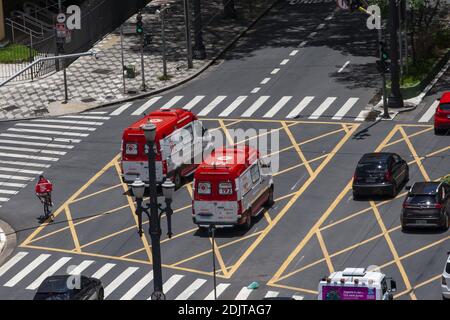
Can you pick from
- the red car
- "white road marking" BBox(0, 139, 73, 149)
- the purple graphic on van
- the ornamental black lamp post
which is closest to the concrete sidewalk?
"white road marking" BBox(0, 139, 73, 149)

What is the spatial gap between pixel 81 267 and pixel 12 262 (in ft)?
10.9

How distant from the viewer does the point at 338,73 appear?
2650 inches

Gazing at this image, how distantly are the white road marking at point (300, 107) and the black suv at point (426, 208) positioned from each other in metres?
17.0

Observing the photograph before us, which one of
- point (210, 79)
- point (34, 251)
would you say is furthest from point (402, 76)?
point (34, 251)

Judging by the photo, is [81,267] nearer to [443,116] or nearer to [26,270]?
[26,270]

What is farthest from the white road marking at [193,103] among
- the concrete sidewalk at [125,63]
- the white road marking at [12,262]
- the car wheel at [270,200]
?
the white road marking at [12,262]

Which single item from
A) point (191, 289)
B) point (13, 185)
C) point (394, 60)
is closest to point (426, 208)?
point (191, 289)

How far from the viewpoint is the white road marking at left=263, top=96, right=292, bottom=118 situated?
61059 millimetres

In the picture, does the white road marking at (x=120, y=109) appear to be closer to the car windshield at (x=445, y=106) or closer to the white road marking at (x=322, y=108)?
the white road marking at (x=322, y=108)

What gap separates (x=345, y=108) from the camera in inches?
2406

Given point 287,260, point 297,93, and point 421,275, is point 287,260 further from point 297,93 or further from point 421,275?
point 297,93

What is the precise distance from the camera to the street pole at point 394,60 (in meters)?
59.3

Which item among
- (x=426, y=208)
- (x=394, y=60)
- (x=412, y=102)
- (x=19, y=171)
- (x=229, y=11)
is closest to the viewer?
(x=426, y=208)

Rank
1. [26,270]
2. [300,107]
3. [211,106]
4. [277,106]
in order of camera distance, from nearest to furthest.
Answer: [26,270]
[300,107]
[277,106]
[211,106]
